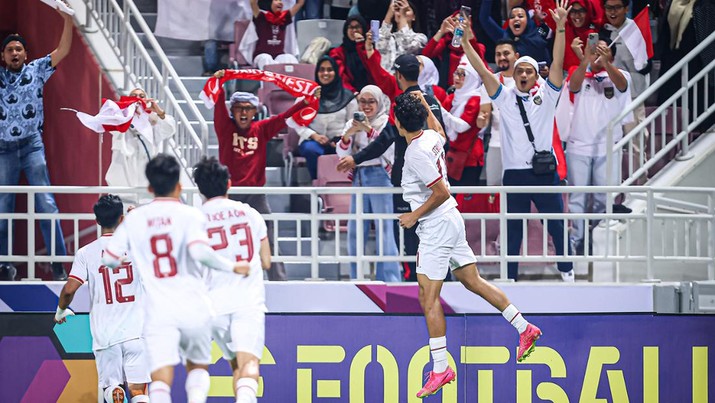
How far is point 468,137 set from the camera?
468 inches

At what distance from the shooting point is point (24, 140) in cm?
1171

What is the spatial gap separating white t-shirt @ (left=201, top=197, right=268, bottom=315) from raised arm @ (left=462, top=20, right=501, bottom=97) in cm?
305

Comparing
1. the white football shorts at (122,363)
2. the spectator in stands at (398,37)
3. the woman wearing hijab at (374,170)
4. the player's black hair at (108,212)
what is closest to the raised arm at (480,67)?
the woman wearing hijab at (374,170)

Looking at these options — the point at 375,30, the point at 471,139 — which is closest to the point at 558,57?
the point at 471,139

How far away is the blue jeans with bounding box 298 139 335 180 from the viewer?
1230 cm

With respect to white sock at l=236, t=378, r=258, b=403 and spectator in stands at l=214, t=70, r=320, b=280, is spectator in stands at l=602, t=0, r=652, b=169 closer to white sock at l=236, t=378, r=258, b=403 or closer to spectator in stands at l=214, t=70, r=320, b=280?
spectator in stands at l=214, t=70, r=320, b=280

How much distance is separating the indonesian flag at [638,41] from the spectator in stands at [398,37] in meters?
1.93

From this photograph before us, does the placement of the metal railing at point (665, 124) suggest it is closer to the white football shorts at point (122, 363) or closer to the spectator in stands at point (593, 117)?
the spectator in stands at point (593, 117)

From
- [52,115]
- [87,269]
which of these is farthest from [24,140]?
[87,269]

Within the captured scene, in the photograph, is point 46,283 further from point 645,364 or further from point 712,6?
point 712,6

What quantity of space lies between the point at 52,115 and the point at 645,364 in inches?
237

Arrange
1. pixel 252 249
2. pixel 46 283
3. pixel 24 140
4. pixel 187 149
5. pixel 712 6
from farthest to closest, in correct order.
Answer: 1. pixel 712 6
2. pixel 187 149
3. pixel 24 140
4. pixel 46 283
5. pixel 252 249

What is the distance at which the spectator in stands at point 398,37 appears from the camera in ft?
42.5

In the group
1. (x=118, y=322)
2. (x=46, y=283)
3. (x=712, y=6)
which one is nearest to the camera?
(x=118, y=322)
